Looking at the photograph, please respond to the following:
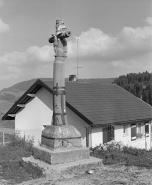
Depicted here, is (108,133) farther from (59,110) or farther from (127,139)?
(59,110)

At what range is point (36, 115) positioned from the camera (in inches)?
631

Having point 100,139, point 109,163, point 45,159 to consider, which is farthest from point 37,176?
point 100,139

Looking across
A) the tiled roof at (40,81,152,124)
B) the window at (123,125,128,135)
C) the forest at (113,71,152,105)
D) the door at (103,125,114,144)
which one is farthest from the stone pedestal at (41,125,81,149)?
the forest at (113,71,152,105)

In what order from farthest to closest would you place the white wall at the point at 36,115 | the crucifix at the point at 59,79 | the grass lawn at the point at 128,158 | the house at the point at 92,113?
the white wall at the point at 36,115
the house at the point at 92,113
the crucifix at the point at 59,79
the grass lawn at the point at 128,158

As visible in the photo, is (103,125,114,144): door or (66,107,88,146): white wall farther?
(103,125,114,144): door

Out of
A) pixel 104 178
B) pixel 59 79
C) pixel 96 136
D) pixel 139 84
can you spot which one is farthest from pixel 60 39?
pixel 139 84

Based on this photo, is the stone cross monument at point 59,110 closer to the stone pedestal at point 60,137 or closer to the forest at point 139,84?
the stone pedestal at point 60,137

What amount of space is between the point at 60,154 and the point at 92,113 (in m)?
7.25

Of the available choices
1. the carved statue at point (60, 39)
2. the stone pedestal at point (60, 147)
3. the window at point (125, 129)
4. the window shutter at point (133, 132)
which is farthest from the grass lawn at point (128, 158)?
the window shutter at point (133, 132)

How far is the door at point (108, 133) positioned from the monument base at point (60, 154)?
6.93 m

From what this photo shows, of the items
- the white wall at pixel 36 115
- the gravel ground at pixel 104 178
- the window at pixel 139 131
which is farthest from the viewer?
the window at pixel 139 131

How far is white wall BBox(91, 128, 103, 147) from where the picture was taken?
1295cm

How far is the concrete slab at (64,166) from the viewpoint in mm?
5969

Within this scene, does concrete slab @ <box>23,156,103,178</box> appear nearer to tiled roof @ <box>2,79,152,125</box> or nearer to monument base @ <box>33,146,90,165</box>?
monument base @ <box>33,146,90,165</box>
